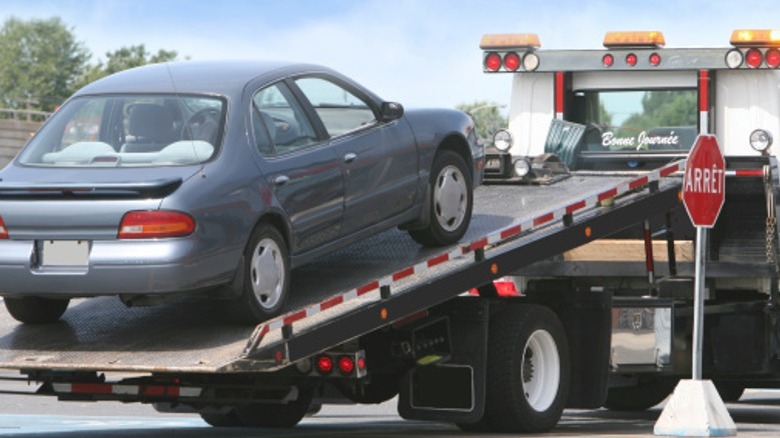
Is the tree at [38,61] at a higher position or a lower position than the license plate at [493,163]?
higher

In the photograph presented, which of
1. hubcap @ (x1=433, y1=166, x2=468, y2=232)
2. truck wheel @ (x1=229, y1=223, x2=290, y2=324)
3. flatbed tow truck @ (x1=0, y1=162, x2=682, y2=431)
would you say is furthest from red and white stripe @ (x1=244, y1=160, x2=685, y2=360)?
hubcap @ (x1=433, y1=166, x2=468, y2=232)

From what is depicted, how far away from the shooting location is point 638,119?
14.5 meters

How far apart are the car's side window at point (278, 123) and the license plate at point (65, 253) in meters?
1.12

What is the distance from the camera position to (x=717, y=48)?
46.5 feet

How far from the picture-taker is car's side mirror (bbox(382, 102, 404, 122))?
1053cm

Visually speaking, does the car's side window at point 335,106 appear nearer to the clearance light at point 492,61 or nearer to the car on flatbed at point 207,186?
the car on flatbed at point 207,186

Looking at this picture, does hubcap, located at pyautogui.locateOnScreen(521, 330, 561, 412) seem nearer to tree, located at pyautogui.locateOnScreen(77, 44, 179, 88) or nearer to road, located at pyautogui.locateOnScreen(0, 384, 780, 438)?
road, located at pyautogui.locateOnScreen(0, 384, 780, 438)

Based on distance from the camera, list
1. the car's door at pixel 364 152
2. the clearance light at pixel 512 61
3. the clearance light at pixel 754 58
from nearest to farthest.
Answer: the car's door at pixel 364 152 < the clearance light at pixel 754 58 < the clearance light at pixel 512 61

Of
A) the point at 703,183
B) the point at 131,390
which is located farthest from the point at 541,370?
the point at 131,390

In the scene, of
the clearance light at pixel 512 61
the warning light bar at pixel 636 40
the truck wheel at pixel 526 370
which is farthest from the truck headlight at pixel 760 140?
the truck wheel at pixel 526 370

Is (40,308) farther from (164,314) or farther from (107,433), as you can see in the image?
(107,433)

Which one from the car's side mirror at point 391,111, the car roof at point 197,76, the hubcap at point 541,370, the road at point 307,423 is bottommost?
the road at point 307,423

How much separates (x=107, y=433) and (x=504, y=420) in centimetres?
299

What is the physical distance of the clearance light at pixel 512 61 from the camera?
14.8 meters
